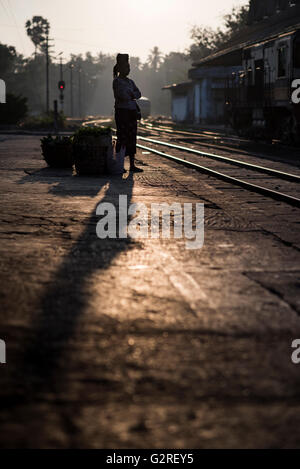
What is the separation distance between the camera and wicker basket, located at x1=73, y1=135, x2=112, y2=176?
9782mm

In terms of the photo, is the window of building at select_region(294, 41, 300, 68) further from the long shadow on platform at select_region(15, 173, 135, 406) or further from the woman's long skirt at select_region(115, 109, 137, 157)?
the long shadow on platform at select_region(15, 173, 135, 406)

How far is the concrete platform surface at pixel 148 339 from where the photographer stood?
76.0 inches

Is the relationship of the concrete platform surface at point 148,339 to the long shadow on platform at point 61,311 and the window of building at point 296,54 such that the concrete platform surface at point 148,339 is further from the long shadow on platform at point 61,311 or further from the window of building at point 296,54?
the window of building at point 296,54

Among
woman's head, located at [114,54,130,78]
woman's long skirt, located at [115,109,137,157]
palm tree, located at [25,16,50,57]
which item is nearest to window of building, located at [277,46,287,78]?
woman's head, located at [114,54,130,78]

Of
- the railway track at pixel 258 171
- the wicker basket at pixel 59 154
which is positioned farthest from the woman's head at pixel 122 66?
the railway track at pixel 258 171

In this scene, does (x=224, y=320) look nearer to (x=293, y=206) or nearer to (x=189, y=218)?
(x=189, y=218)

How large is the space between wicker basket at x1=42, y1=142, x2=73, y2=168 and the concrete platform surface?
5.92 metres

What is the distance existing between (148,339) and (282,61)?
17608mm

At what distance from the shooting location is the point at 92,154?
996 cm

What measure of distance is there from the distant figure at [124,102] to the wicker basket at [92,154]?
392 millimetres

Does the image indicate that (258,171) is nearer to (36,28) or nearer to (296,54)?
(296,54)

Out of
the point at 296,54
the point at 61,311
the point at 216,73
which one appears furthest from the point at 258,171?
the point at 216,73
